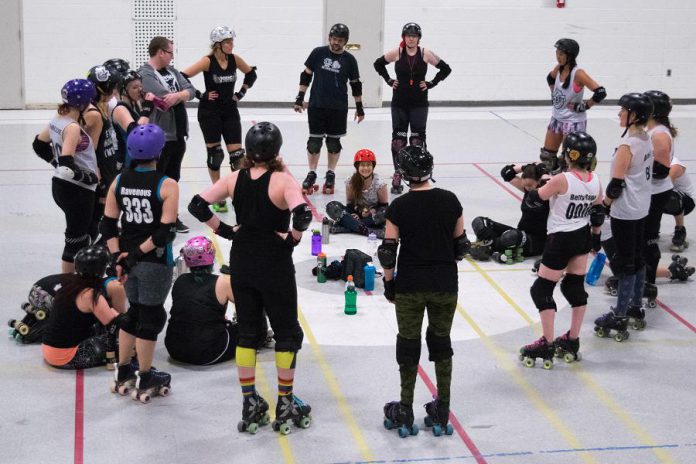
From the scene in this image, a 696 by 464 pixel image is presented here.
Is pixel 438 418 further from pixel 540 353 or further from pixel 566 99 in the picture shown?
pixel 566 99

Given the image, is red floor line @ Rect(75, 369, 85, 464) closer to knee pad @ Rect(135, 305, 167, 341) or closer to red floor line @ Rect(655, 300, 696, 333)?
knee pad @ Rect(135, 305, 167, 341)

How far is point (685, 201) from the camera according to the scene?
8625mm

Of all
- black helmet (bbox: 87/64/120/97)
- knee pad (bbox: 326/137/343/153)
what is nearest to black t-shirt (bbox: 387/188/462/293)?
black helmet (bbox: 87/64/120/97)

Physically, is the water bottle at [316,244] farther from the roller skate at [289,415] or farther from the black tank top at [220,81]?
the roller skate at [289,415]

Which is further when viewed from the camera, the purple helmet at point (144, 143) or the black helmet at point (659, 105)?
the black helmet at point (659, 105)

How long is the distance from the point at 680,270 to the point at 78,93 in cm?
472

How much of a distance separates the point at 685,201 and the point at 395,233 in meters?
4.51

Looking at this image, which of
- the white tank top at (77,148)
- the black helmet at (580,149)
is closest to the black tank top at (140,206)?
the white tank top at (77,148)

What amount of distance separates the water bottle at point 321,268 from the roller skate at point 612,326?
2.10 m

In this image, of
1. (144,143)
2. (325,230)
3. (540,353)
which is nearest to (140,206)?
(144,143)

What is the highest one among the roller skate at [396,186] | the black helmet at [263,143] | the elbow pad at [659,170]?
the black helmet at [263,143]

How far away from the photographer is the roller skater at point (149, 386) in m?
5.60

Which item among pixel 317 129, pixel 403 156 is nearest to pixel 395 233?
pixel 403 156

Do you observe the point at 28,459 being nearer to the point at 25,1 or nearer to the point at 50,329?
the point at 50,329
